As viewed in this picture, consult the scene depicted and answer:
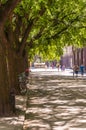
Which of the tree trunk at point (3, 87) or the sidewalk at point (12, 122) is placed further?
the tree trunk at point (3, 87)

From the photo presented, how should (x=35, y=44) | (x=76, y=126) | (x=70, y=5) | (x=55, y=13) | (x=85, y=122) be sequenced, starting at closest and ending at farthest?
(x=76, y=126) < (x=85, y=122) < (x=70, y=5) < (x=55, y=13) < (x=35, y=44)

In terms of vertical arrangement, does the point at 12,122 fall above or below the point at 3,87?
below

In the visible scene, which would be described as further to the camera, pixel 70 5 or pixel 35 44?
pixel 35 44

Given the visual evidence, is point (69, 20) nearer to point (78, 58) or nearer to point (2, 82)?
point (2, 82)

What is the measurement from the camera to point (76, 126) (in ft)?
37.4

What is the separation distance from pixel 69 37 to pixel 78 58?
142 feet

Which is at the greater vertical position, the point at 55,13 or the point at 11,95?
the point at 55,13

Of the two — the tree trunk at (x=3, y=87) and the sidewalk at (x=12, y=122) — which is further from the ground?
the tree trunk at (x=3, y=87)

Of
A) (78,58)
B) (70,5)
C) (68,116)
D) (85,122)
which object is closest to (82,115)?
(68,116)

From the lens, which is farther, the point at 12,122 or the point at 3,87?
the point at 3,87

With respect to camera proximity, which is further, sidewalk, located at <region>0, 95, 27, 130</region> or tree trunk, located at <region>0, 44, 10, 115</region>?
tree trunk, located at <region>0, 44, 10, 115</region>

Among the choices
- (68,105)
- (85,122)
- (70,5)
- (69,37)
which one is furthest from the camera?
(69,37)

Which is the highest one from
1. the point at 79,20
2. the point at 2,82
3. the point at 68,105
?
the point at 79,20

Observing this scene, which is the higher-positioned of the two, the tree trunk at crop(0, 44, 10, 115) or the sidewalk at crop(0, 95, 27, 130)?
the tree trunk at crop(0, 44, 10, 115)
